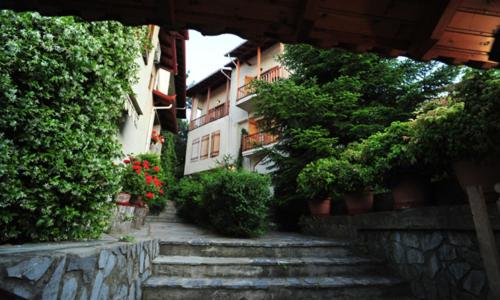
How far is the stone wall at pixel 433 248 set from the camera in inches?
102

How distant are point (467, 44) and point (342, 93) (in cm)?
417

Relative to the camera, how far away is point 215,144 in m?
15.4

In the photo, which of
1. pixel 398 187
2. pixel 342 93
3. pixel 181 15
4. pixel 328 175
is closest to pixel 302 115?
pixel 342 93

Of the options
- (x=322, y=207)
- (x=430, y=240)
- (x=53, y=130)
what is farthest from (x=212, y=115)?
(x=53, y=130)

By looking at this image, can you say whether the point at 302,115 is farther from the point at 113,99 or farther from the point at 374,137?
the point at 113,99

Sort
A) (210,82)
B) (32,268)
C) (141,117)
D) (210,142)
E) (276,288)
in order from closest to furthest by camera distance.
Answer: (32,268) < (276,288) < (141,117) < (210,142) < (210,82)

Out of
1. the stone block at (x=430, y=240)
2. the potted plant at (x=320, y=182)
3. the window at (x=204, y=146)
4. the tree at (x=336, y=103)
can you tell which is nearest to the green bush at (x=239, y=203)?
the potted plant at (x=320, y=182)

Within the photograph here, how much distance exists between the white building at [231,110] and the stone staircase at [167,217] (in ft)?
9.44

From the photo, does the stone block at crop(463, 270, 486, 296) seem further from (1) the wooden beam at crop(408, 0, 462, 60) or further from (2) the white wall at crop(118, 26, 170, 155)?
(2) the white wall at crop(118, 26, 170, 155)

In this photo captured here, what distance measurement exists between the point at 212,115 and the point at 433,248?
49.0ft

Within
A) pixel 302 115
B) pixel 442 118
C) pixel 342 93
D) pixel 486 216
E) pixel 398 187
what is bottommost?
pixel 486 216

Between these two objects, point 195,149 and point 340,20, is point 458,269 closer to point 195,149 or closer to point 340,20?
point 340,20

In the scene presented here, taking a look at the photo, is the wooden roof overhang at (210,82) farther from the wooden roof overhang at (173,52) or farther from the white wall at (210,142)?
the wooden roof overhang at (173,52)

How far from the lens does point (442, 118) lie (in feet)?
8.18
